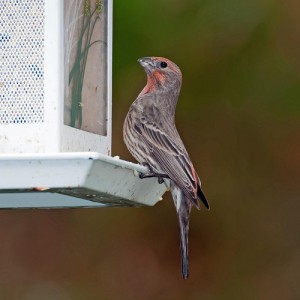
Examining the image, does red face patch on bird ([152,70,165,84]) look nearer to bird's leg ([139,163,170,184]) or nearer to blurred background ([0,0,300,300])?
blurred background ([0,0,300,300])

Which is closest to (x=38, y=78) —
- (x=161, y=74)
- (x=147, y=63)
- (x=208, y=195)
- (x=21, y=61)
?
(x=21, y=61)

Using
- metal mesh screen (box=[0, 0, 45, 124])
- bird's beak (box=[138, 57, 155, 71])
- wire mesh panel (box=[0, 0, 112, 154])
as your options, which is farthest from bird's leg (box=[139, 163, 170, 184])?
bird's beak (box=[138, 57, 155, 71])

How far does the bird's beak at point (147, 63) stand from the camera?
584 inches

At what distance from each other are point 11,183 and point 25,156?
15 cm

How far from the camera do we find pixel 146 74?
15547mm

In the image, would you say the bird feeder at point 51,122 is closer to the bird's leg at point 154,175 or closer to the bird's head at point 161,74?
the bird's leg at point 154,175

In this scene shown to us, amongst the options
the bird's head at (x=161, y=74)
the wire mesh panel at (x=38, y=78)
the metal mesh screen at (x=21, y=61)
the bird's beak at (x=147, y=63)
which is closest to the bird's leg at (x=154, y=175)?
the wire mesh panel at (x=38, y=78)

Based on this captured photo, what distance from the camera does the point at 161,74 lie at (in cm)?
1503

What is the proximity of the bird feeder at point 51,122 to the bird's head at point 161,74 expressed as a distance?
5.33 feet

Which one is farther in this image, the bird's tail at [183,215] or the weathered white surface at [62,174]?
the bird's tail at [183,215]

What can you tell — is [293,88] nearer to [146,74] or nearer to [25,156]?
[146,74]

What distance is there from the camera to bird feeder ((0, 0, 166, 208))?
1212 cm

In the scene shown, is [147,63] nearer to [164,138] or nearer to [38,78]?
[164,138]

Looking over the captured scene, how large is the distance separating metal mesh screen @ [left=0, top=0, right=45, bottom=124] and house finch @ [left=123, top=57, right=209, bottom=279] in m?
0.88
